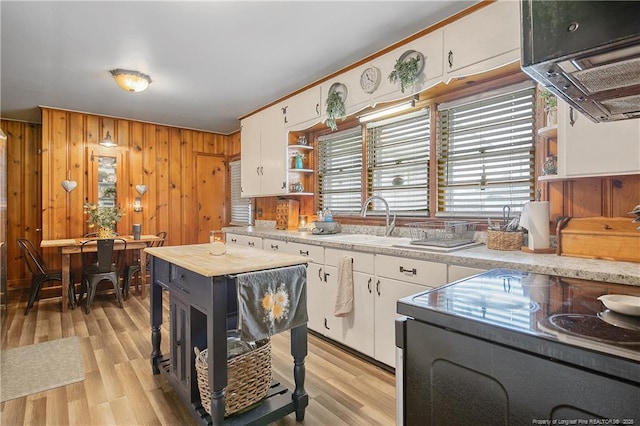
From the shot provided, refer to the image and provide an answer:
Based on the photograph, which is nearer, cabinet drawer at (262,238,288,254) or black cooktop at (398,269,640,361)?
black cooktop at (398,269,640,361)

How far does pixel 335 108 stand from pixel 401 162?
836mm

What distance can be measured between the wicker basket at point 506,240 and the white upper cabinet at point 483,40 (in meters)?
1.08

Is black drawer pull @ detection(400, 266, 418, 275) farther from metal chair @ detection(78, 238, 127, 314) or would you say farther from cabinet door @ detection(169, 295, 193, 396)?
metal chair @ detection(78, 238, 127, 314)

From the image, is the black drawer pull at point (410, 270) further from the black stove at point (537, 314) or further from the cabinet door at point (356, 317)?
the black stove at point (537, 314)

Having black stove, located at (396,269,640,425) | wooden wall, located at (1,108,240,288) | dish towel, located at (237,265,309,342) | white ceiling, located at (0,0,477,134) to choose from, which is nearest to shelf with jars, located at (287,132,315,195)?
white ceiling, located at (0,0,477,134)

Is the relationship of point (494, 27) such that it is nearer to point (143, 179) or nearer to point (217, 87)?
point (217, 87)

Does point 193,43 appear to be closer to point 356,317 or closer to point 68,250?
point 356,317

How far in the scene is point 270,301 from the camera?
1.79 meters

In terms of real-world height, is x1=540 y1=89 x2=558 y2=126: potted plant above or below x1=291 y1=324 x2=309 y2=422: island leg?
above

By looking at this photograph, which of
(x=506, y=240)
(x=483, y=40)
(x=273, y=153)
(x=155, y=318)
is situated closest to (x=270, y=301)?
(x=155, y=318)

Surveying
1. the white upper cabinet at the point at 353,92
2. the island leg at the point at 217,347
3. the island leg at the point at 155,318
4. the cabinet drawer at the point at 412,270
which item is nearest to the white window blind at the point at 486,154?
the white upper cabinet at the point at 353,92

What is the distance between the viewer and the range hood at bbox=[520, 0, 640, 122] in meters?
0.69

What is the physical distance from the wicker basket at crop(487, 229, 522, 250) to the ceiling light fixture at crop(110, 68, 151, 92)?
11.7 ft

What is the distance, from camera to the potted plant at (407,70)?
2.59m
